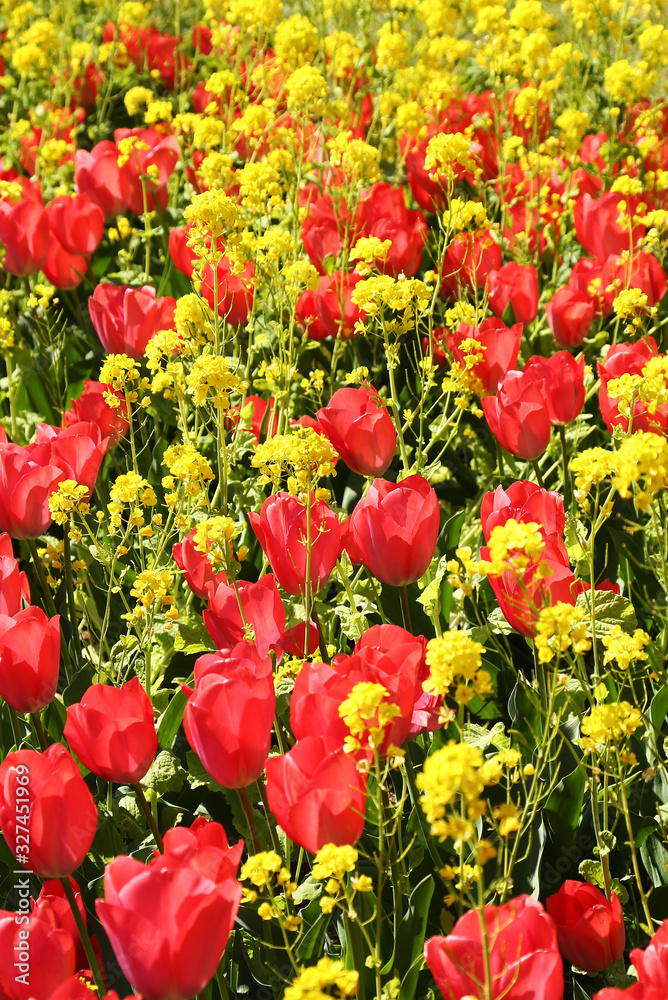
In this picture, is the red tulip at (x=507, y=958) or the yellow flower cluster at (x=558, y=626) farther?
the yellow flower cluster at (x=558, y=626)

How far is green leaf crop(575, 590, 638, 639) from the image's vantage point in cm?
138

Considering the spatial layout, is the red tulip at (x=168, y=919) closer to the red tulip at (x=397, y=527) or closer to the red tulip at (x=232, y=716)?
the red tulip at (x=232, y=716)

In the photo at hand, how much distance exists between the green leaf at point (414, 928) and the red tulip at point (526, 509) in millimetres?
439

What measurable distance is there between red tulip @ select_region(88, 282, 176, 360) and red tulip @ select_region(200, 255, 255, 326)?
106mm

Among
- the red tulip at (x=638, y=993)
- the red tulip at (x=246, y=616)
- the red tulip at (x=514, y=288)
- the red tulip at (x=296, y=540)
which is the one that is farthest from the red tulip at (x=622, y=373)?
the red tulip at (x=638, y=993)

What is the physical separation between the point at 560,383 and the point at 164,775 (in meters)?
0.91

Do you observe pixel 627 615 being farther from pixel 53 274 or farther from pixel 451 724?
pixel 53 274

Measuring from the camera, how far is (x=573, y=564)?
5.25ft

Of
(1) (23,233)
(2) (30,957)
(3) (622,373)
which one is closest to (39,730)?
(2) (30,957)

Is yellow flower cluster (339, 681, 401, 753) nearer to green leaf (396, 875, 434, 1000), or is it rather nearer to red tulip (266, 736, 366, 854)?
red tulip (266, 736, 366, 854)

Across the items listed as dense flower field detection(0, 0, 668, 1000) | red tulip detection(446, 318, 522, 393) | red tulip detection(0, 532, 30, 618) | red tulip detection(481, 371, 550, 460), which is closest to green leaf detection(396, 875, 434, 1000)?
dense flower field detection(0, 0, 668, 1000)

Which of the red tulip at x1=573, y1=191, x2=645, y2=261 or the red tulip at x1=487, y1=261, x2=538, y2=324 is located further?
the red tulip at x1=573, y1=191, x2=645, y2=261

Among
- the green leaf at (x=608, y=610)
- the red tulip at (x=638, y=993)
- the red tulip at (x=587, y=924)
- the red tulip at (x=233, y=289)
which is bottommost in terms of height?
the red tulip at (x=587, y=924)

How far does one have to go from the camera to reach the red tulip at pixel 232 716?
982 mm
